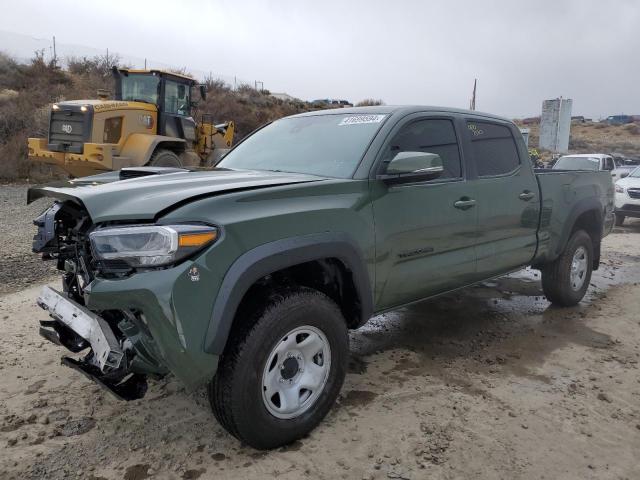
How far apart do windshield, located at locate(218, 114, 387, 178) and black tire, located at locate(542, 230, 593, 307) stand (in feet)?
8.84

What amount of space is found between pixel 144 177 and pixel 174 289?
Result: 1.16 meters

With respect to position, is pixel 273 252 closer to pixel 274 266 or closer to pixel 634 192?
pixel 274 266

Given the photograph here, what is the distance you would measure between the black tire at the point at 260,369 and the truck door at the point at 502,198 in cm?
172

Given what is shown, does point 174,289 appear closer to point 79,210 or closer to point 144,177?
point 79,210

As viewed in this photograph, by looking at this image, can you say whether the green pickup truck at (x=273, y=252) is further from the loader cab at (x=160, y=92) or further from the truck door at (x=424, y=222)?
the loader cab at (x=160, y=92)

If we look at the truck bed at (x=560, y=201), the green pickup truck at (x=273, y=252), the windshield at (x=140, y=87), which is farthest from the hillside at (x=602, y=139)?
the green pickup truck at (x=273, y=252)

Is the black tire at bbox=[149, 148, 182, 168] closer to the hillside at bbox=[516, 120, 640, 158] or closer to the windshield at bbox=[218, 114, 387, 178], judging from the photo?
the windshield at bbox=[218, 114, 387, 178]

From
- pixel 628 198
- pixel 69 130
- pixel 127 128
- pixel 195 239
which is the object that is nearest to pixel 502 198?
pixel 195 239

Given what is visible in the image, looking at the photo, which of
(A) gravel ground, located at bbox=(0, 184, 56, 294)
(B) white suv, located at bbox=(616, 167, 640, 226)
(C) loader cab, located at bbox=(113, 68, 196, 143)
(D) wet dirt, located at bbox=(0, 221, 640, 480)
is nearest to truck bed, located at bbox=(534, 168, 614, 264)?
(D) wet dirt, located at bbox=(0, 221, 640, 480)

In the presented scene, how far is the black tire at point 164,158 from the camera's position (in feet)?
36.4

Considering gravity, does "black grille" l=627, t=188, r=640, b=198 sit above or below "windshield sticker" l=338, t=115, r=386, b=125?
below

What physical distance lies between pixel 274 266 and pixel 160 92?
1042 cm

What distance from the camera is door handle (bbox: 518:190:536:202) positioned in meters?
4.38

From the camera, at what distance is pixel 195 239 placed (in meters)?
2.37
